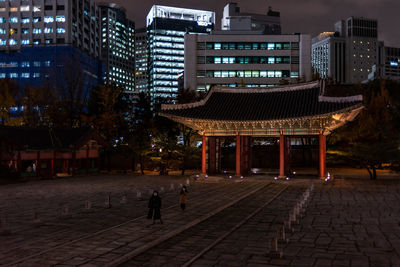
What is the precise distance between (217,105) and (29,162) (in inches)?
869

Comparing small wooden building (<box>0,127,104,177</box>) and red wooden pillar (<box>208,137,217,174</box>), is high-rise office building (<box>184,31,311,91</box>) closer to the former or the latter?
small wooden building (<box>0,127,104,177</box>)

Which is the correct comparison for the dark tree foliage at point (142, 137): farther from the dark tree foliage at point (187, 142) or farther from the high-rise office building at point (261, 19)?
the high-rise office building at point (261, 19)

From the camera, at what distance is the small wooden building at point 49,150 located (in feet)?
117

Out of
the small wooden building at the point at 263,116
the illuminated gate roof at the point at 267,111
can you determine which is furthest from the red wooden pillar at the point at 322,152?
the illuminated gate roof at the point at 267,111

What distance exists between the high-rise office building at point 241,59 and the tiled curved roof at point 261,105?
4798 cm

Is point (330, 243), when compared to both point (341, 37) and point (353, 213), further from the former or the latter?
point (341, 37)

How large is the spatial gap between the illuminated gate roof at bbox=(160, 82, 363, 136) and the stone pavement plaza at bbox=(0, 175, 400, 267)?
905cm

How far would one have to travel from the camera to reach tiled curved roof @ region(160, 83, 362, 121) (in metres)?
32.4

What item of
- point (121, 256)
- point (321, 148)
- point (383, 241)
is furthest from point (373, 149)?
point (121, 256)

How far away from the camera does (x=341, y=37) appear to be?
198250 mm

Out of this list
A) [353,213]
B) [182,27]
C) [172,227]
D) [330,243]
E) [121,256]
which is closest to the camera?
[121,256]

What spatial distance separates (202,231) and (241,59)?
76.1 m

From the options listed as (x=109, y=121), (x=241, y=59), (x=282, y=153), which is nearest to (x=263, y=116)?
(x=282, y=153)

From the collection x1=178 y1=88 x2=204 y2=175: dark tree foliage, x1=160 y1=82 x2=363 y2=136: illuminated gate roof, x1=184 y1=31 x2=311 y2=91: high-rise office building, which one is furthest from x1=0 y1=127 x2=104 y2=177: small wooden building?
x1=184 y1=31 x2=311 y2=91: high-rise office building
